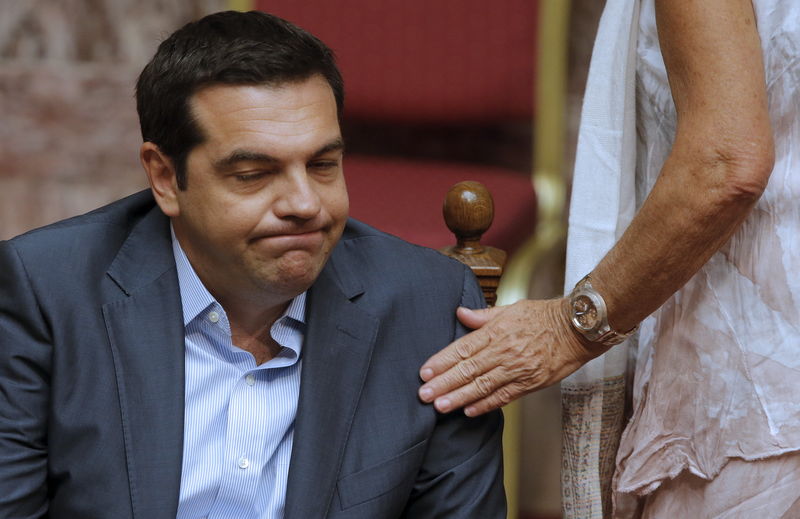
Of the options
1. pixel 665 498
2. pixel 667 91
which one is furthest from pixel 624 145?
pixel 665 498

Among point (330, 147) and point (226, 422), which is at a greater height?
point (330, 147)

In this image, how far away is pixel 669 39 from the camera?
1176 mm

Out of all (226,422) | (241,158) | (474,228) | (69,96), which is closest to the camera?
(241,158)

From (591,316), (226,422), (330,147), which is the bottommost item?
(226,422)

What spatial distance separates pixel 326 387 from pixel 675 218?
1.48 ft

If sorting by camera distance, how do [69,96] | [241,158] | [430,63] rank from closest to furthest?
1. [241,158]
2. [430,63]
3. [69,96]

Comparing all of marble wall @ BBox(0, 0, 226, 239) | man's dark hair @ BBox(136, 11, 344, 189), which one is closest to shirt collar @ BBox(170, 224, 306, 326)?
man's dark hair @ BBox(136, 11, 344, 189)

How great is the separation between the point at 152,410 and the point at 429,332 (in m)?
0.35

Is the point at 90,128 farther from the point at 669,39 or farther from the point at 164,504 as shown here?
the point at 669,39

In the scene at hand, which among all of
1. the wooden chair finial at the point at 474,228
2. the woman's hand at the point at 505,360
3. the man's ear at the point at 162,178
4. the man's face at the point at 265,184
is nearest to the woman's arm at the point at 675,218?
the woman's hand at the point at 505,360

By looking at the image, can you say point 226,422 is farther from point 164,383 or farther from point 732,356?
point 732,356

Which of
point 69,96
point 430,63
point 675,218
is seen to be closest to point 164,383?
point 675,218

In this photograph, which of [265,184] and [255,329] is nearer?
[265,184]

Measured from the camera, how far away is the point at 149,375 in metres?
1.24
